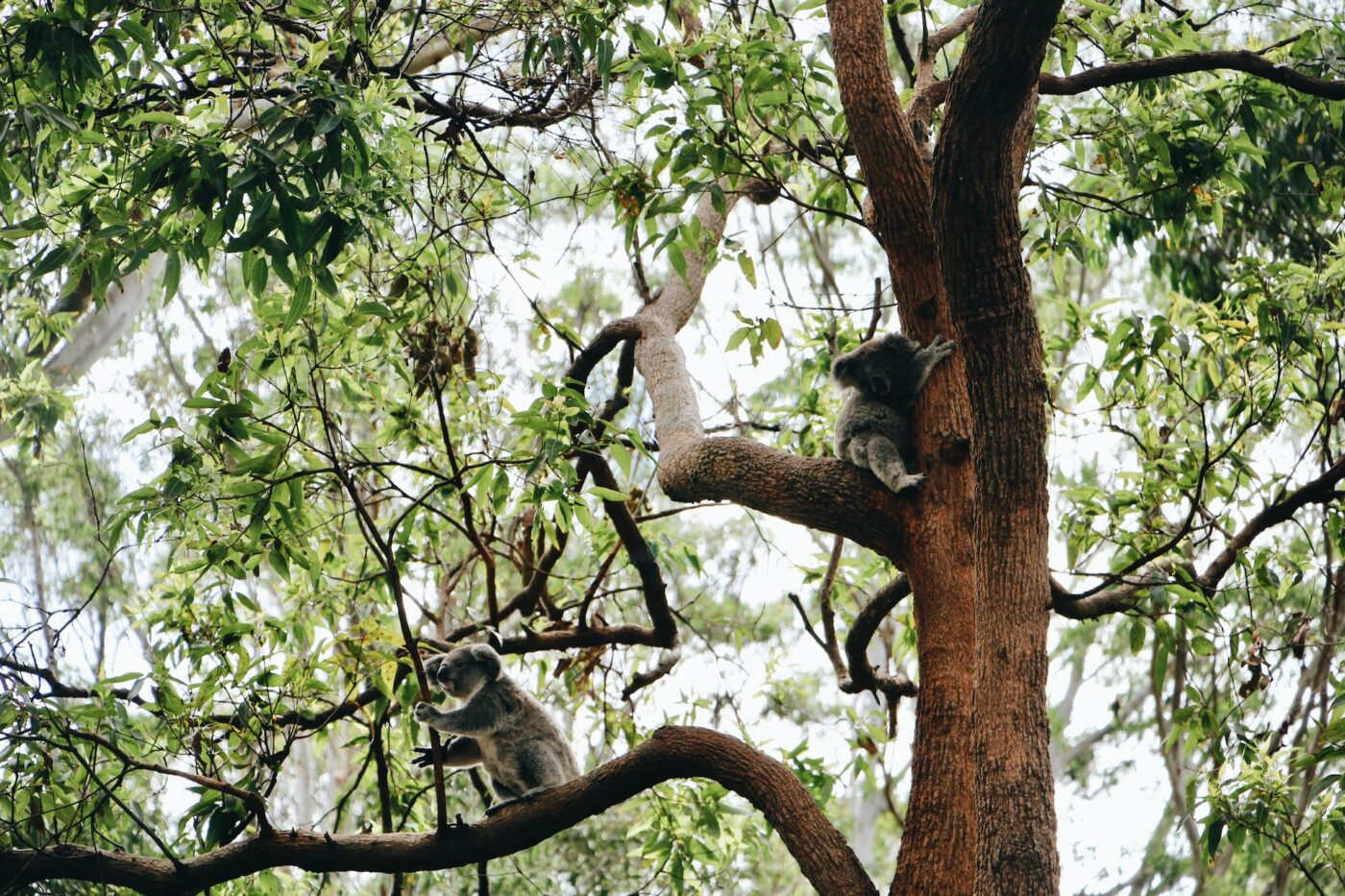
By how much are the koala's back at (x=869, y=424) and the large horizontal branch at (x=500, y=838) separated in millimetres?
1474

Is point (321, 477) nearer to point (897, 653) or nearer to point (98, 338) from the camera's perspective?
point (897, 653)

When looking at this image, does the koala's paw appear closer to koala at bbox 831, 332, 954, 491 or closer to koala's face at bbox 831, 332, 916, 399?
koala at bbox 831, 332, 954, 491

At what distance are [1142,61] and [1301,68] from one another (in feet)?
3.09

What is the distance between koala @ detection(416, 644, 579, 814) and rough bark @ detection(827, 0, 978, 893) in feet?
7.69

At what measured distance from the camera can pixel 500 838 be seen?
4.28 m

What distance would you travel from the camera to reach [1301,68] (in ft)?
15.3

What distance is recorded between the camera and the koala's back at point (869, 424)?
4.95 meters

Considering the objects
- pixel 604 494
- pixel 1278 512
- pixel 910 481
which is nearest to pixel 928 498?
pixel 910 481

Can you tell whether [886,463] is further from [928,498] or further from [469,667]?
[469,667]

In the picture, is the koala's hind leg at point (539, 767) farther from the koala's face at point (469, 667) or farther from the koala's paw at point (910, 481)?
the koala's paw at point (910, 481)

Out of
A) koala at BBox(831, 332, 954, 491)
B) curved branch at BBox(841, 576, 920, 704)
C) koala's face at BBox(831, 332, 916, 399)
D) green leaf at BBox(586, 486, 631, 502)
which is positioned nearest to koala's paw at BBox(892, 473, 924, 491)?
koala at BBox(831, 332, 954, 491)

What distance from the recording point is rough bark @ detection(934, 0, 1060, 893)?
304 centimetres


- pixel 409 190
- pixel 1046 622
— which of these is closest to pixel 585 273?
pixel 409 190

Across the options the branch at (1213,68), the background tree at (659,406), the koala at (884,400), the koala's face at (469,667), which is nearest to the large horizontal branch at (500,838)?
the background tree at (659,406)
